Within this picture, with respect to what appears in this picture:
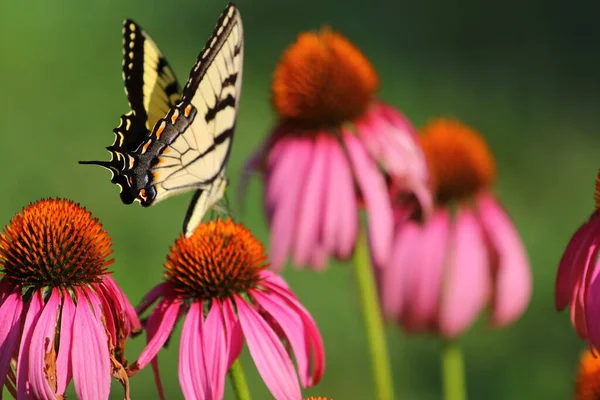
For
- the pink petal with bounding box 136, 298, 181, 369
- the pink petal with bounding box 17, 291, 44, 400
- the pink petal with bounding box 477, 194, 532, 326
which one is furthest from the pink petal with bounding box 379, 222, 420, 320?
the pink petal with bounding box 17, 291, 44, 400

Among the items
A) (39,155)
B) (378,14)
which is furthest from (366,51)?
(39,155)

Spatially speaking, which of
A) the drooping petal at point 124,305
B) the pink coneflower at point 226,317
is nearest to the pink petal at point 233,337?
the pink coneflower at point 226,317

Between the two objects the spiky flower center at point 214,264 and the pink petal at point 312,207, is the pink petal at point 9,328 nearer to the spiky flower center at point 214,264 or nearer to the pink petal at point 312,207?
the spiky flower center at point 214,264

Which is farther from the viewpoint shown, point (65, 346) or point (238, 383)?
point (238, 383)

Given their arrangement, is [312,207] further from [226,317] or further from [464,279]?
[226,317]

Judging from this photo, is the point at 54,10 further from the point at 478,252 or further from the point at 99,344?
the point at 99,344

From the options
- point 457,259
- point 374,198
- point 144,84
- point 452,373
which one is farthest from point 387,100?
point 144,84
